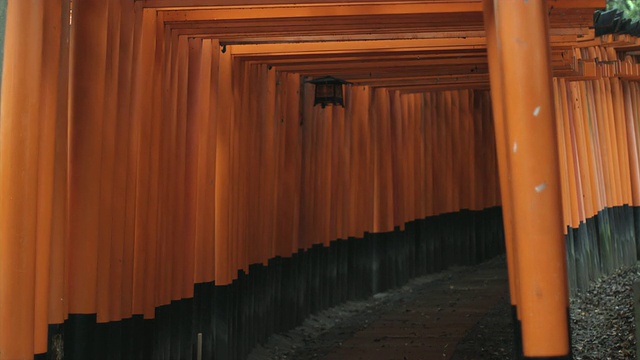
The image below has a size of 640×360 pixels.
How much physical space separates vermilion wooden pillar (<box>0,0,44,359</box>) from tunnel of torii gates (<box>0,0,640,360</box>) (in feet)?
0.03

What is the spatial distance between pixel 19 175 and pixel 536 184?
2922 mm

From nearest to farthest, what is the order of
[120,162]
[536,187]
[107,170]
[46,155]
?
[536,187], [46,155], [107,170], [120,162]

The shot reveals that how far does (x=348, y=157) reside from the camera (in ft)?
40.1

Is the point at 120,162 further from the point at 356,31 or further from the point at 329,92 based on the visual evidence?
the point at 329,92

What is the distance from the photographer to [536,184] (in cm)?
441

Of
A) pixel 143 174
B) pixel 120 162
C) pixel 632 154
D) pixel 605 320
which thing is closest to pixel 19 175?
pixel 120 162

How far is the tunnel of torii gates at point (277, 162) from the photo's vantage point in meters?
4.45

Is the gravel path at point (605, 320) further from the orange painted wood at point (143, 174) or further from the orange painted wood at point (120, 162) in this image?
the orange painted wood at point (120, 162)

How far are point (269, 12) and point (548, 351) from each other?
4194 millimetres

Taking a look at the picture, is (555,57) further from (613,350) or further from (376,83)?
(613,350)


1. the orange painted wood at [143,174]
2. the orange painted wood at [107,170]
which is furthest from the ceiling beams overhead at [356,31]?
the orange painted wood at [107,170]

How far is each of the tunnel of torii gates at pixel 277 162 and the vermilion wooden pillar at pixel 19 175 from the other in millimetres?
11

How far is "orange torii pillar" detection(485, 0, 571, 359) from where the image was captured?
14.4ft

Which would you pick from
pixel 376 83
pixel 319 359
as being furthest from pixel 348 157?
pixel 319 359
